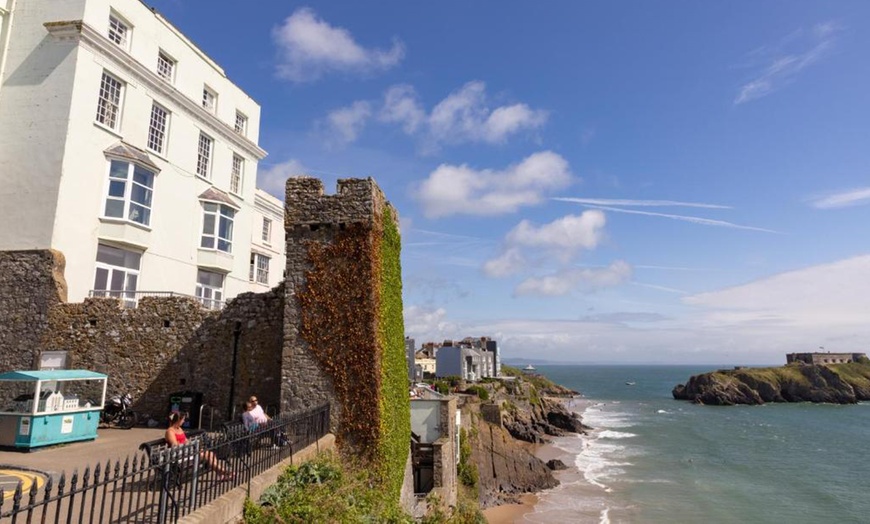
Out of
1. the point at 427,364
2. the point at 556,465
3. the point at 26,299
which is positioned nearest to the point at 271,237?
the point at 26,299

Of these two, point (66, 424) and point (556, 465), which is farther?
point (556, 465)

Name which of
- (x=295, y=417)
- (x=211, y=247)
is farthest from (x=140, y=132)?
(x=295, y=417)

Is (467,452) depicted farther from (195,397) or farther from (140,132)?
(140,132)

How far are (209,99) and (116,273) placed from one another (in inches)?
481

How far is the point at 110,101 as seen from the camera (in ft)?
70.9

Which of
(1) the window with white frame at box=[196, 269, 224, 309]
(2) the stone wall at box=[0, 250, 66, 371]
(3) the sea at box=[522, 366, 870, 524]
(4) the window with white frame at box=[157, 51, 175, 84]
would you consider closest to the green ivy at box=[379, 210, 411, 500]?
(2) the stone wall at box=[0, 250, 66, 371]

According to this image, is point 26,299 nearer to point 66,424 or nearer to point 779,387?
point 66,424

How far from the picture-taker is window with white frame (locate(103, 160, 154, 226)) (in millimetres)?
20688

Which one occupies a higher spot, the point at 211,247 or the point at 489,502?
the point at 211,247

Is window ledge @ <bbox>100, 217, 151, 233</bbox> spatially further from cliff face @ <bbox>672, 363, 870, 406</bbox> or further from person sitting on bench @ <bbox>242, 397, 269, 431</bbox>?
cliff face @ <bbox>672, 363, 870, 406</bbox>

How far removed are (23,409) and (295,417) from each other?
27.0 feet

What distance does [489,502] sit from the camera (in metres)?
32.6

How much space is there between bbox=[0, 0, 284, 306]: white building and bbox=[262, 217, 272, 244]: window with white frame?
6.99 metres

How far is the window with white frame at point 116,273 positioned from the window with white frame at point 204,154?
6.59m
